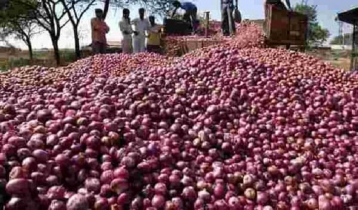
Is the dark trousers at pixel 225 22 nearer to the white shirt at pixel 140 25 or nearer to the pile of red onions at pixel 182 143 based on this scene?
the white shirt at pixel 140 25

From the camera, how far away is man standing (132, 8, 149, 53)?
1112 centimetres

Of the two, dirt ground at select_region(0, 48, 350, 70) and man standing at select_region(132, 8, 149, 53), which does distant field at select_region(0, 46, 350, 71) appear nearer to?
dirt ground at select_region(0, 48, 350, 70)

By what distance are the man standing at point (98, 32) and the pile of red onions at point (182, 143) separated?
6864 mm

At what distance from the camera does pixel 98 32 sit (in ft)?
35.3

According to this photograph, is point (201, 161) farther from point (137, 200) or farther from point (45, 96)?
point (45, 96)

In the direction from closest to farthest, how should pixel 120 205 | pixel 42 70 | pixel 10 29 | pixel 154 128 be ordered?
pixel 120 205 < pixel 154 128 < pixel 42 70 < pixel 10 29

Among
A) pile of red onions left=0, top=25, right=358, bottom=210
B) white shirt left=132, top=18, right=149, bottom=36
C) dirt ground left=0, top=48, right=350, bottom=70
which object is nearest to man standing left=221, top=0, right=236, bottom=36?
white shirt left=132, top=18, right=149, bottom=36

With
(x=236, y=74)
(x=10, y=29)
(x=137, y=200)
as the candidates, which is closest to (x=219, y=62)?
(x=236, y=74)

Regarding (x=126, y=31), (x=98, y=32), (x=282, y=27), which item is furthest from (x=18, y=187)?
(x=126, y=31)

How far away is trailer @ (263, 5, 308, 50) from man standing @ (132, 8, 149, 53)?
3014 millimetres

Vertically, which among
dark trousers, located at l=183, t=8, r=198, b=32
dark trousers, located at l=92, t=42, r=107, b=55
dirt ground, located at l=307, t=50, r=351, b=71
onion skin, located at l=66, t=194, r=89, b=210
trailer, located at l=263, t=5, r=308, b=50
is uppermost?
dark trousers, located at l=183, t=8, r=198, b=32

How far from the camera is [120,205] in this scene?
6.10 ft

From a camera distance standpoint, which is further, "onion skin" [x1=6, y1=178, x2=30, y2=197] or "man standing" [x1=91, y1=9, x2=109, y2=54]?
"man standing" [x1=91, y1=9, x2=109, y2=54]

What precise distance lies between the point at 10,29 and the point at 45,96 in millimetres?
27467
